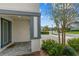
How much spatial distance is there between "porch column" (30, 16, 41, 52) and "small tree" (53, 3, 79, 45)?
113 cm

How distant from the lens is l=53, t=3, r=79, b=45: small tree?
6613mm

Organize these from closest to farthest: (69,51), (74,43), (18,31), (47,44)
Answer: (69,51)
(74,43)
(47,44)
(18,31)

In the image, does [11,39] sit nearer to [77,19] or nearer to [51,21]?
[51,21]

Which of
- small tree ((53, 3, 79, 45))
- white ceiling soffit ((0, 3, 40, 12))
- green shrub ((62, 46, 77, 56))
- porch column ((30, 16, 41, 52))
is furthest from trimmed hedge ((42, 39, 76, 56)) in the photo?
white ceiling soffit ((0, 3, 40, 12))

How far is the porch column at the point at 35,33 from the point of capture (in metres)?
7.50

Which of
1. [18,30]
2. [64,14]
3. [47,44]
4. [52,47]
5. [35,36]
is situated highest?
[64,14]

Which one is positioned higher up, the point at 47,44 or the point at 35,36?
the point at 35,36

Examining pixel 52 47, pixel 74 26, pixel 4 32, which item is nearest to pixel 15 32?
pixel 4 32

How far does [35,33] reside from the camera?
8031 mm

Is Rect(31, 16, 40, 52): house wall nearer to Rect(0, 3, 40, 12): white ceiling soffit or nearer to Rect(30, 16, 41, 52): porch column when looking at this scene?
Rect(30, 16, 41, 52): porch column

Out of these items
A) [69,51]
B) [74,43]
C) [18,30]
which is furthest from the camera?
[18,30]

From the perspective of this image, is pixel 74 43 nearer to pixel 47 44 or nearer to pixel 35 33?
pixel 47 44

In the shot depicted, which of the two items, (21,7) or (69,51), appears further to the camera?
(21,7)

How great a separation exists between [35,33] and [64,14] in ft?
6.92
